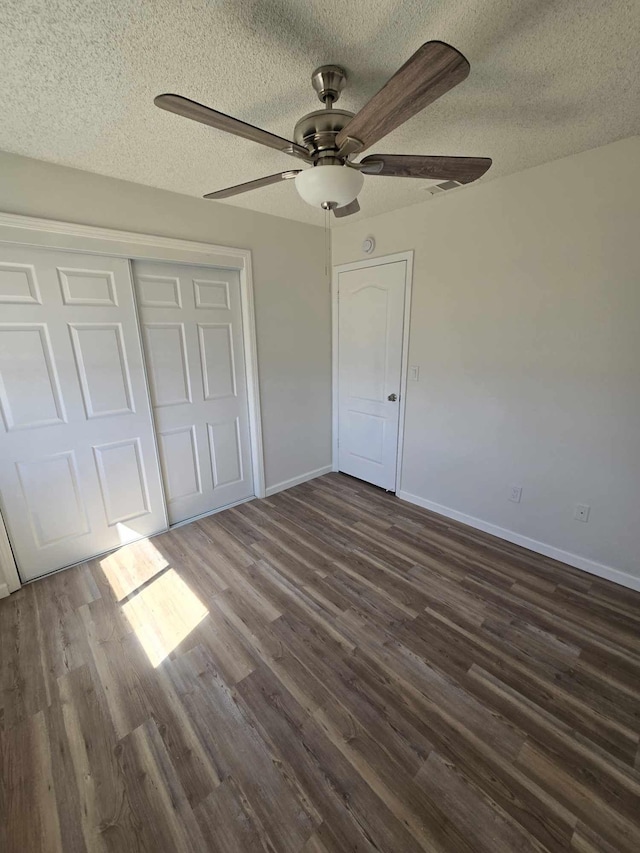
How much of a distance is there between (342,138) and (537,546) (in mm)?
2642

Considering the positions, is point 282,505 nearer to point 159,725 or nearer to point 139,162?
point 159,725

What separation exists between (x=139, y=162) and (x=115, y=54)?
821mm

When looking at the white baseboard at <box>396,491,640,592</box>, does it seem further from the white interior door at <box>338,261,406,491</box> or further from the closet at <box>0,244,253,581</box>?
the closet at <box>0,244,253,581</box>

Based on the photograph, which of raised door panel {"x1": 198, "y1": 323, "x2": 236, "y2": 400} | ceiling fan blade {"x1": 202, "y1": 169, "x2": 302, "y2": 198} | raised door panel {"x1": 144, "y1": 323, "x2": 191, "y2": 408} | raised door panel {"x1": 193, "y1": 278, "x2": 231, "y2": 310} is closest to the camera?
ceiling fan blade {"x1": 202, "y1": 169, "x2": 302, "y2": 198}

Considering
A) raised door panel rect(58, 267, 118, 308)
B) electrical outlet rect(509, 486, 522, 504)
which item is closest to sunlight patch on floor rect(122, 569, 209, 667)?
raised door panel rect(58, 267, 118, 308)

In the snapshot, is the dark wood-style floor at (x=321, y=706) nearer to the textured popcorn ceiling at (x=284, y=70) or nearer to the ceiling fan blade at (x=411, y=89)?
the ceiling fan blade at (x=411, y=89)

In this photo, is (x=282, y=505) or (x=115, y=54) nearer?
(x=115, y=54)

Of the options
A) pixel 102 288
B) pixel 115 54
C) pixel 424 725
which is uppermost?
pixel 115 54

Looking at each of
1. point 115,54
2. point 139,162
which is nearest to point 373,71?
point 115,54

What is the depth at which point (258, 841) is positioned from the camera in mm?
1070

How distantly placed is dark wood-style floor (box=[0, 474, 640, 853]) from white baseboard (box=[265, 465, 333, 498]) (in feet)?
3.12

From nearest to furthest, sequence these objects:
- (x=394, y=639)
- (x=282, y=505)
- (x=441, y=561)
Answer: (x=394, y=639) → (x=441, y=561) → (x=282, y=505)

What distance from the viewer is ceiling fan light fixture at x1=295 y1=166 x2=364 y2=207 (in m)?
1.23

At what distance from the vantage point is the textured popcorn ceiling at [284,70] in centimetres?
106
